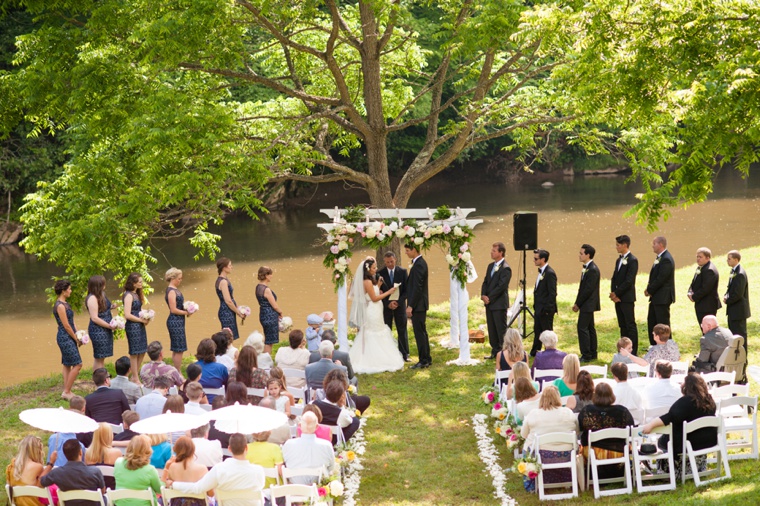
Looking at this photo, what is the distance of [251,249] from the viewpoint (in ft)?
96.8

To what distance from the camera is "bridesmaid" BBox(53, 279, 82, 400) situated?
36.8 ft

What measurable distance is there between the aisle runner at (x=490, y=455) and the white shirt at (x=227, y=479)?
7.99ft

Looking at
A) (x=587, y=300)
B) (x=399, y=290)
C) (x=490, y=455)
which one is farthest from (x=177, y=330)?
(x=587, y=300)

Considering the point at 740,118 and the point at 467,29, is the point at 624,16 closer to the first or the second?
the point at 740,118

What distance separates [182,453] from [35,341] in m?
12.9

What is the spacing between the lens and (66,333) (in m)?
11.5

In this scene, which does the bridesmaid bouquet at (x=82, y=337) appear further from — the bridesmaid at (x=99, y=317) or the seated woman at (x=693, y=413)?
the seated woman at (x=693, y=413)

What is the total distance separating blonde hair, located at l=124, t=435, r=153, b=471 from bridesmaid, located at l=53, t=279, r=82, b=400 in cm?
456

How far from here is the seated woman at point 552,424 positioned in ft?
26.0

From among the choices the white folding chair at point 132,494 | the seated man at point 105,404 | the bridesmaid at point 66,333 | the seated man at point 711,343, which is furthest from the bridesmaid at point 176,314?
the seated man at point 711,343

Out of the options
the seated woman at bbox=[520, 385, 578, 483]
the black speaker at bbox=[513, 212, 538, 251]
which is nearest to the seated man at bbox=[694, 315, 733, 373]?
the seated woman at bbox=[520, 385, 578, 483]

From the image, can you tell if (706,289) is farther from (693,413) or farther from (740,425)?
(693,413)

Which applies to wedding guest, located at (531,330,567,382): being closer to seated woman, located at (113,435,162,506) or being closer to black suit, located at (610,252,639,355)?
black suit, located at (610,252,639,355)

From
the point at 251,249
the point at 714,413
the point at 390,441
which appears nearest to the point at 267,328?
the point at 390,441
